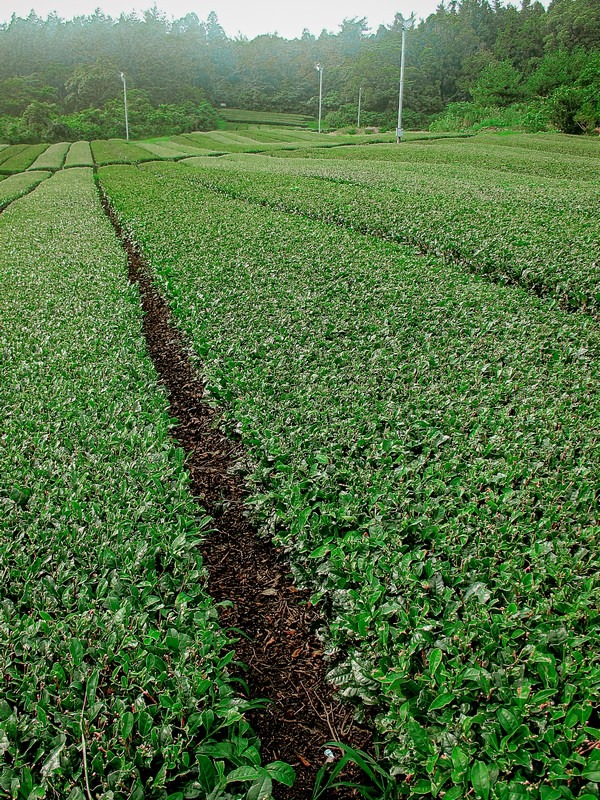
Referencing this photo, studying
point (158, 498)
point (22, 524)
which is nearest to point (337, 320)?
point (158, 498)

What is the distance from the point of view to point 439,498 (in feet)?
9.20

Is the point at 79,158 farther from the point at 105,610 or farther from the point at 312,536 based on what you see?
the point at 105,610

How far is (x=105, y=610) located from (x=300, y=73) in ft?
296

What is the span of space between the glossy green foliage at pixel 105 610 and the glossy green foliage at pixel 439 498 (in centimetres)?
52

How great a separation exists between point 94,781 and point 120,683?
292 mm

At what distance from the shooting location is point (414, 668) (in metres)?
2.11

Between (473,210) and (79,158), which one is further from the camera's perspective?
(79,158)

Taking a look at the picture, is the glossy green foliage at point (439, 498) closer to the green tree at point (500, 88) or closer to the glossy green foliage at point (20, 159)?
the glossy green foliage at point (20, 159)

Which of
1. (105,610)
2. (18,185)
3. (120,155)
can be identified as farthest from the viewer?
(120,155)

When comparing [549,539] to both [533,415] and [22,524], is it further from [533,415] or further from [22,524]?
[22,524]

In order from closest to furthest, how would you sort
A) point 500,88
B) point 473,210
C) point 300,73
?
1. point 473,210
2. point 500,88
3. point 300,73

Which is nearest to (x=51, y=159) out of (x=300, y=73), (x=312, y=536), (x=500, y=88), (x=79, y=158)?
(x=79, y=158)

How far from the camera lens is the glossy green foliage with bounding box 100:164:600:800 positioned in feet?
6.22

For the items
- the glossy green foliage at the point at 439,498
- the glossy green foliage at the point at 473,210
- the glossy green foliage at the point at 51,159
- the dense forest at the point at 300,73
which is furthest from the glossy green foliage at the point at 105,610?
the dense forest at the point at 300,73
